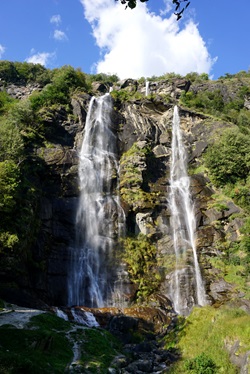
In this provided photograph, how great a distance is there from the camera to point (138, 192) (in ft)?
116

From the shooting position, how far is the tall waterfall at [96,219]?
27641 mm

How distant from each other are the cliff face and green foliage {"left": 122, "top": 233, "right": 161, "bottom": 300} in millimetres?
622

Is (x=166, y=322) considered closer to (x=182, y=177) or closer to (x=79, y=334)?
(x=79, y=334)

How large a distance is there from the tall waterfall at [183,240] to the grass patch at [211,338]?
924cm

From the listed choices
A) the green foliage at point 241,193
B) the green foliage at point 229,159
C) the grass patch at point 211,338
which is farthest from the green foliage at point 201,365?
the green foliage at point 229,159

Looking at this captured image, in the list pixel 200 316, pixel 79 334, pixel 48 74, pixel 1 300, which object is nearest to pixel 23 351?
pixel 79 334

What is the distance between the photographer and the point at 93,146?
41062 mm

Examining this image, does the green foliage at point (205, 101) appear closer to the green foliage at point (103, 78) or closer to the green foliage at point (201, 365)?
the green foliage at point (103, 78)

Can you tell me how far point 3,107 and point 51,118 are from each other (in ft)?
40.5

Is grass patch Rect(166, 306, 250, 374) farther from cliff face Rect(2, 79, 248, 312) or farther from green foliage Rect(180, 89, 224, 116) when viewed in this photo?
green foliage Rect(180, 89, 224, 116)

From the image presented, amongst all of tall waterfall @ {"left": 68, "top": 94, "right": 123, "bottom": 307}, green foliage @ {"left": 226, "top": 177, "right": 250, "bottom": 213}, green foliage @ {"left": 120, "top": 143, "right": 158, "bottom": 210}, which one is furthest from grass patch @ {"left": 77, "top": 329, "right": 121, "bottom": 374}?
green foliage @ {"left": 226, "top": 177, "right": 250, "bottom": 213}

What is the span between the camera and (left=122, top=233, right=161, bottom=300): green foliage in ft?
92.2

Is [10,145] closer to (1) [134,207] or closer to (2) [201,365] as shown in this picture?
(1) [134,207]

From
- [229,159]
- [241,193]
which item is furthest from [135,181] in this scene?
[229,159]
